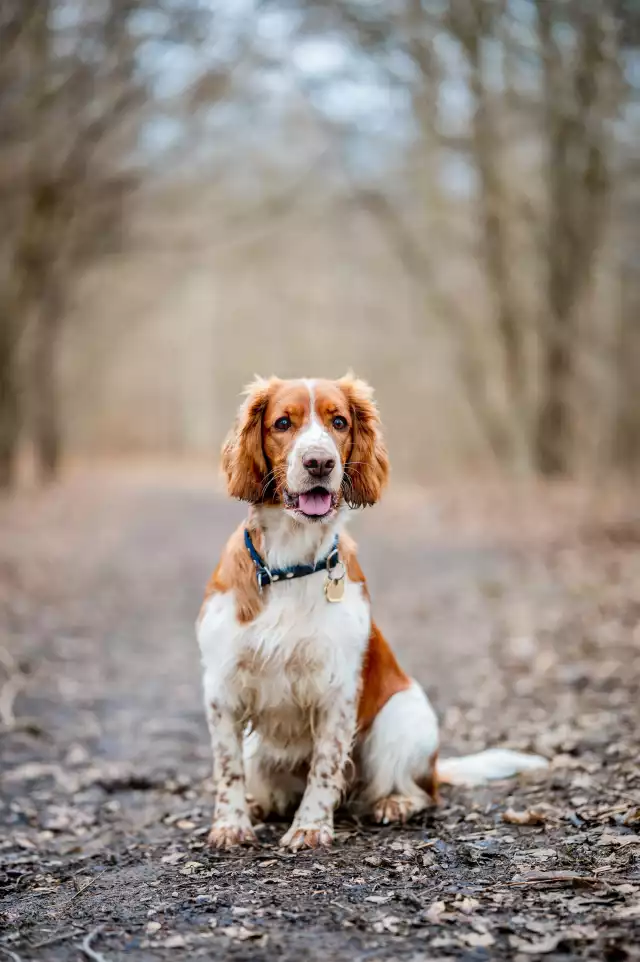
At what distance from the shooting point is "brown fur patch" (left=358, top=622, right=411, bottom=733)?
4066 millimetres

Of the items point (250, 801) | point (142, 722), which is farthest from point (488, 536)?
point (250, 801)

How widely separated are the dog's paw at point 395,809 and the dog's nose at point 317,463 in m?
1.41

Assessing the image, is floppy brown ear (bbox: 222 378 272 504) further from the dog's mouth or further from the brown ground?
the brown ground

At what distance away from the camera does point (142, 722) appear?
619 cm

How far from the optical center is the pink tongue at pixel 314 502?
371 centimetres

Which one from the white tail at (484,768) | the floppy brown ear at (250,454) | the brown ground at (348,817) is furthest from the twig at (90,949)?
the white tail at (484,768)

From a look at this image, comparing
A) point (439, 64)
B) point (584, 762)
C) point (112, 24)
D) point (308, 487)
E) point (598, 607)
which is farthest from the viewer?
point (439, 64)

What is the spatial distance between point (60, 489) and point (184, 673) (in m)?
11.7

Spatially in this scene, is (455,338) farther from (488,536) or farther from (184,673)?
(184,673)

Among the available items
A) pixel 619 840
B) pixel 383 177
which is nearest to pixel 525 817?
pixel 619 840

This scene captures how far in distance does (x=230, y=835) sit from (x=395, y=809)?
67 centimetres

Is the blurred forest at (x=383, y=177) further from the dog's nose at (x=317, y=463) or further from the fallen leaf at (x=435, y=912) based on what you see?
the fallen leaf at (x=435, y=912)

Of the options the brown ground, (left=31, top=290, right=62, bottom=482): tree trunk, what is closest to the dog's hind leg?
the brown ground

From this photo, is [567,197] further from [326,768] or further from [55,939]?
[55,939]
